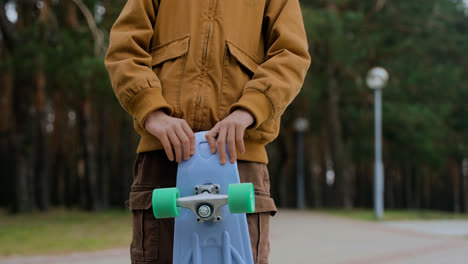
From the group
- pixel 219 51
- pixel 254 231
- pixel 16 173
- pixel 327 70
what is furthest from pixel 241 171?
pixel 327 70

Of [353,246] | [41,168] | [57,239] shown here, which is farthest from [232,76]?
[41,168]

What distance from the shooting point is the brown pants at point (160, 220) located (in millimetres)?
1763

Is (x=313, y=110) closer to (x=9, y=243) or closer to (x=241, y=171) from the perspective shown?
(x=9, y=243)

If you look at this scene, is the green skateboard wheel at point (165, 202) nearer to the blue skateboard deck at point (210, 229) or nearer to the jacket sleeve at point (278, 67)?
the blue skateboard deck at point (210, 229)

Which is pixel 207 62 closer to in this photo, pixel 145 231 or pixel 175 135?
pixel 175 135

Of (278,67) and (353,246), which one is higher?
(278,67)

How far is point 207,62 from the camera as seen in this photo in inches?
71.9

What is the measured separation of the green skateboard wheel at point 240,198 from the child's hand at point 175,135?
0.22 m

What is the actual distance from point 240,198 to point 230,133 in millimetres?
240

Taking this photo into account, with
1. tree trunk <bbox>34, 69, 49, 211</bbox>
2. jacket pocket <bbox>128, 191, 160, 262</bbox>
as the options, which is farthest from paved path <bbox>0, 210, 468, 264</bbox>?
tree trunk <bbox>34, 69, 49, 211</bbox>

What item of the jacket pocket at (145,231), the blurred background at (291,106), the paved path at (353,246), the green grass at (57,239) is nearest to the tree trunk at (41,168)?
the blurred background at (291,106)

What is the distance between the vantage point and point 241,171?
1.80 meters

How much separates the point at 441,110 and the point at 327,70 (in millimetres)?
4289

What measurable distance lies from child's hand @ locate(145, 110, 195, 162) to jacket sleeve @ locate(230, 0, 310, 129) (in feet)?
0.59
